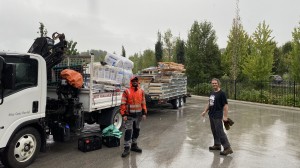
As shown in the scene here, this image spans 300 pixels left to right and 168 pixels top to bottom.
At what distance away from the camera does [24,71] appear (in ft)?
19.6

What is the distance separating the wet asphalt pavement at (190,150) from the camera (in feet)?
20.8

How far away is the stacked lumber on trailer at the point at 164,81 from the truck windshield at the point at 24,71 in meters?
7.90

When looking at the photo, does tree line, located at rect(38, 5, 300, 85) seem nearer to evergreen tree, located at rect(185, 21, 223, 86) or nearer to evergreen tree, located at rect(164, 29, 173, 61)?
evergreen tree, located at rect(185, 21, 223, 86)

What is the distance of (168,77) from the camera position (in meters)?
14.6

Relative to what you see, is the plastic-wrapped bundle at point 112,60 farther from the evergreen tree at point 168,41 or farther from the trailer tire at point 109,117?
the evergreen tree at point 168,41

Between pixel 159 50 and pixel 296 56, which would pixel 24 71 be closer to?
pixel 296 56

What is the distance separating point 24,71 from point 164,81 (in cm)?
886

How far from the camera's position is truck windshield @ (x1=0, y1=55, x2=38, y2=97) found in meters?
5.75

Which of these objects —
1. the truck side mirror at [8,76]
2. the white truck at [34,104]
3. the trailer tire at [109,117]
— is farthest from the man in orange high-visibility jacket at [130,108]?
the truck side mirror at [8,76]

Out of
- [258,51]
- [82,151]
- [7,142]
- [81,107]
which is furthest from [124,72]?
[258,51]

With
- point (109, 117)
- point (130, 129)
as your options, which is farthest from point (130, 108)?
point (109, 117)

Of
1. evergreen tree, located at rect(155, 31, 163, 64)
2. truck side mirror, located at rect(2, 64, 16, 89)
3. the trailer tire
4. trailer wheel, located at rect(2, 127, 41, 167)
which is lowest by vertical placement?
trailer wheel, located at rect(2, 127, 41, 167)

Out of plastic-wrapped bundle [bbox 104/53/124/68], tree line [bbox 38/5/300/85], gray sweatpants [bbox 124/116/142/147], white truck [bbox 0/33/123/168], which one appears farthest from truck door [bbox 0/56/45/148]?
tree line [bbox 38/5/300/85]

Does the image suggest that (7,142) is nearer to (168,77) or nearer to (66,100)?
(66,100)
